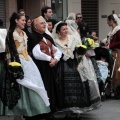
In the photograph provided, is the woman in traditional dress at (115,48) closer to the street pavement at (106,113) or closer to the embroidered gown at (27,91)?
the street pavement at (106,113)

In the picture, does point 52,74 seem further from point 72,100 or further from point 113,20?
point 113,20

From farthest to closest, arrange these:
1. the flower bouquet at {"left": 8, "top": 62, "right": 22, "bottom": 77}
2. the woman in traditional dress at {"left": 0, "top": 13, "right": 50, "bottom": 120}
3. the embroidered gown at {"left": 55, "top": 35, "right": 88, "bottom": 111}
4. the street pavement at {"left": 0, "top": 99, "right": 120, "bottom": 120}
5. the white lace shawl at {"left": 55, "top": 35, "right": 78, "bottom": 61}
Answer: the street pavement at {"left": 0, "top": 99, "right": 120, "bottom": 120}, the white lace shawl at {"left": 55, "top": 35, "right": 78, "bottom": 61}, the embroidered gown at {"left": 55, "top": 35, "right": 88, "bottom": 111}, the woman in traditional dress at {"left": 0, "top": 13, "right": 50, "bottom": 120}, the flower bouquet at {"left": 8, "top": 62, "right": 22, "bottom": 77}

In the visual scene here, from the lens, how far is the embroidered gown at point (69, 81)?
8.02 meters

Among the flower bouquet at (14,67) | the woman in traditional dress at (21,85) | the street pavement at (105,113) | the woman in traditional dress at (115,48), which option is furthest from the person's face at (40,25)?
the woman in traditional dress at (115,48)

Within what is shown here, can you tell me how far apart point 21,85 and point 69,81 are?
1.06 metres

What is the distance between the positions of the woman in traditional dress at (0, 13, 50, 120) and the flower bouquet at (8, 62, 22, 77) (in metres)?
0.09

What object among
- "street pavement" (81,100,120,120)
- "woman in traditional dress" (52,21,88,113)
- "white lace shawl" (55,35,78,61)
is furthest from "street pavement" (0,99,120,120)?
"white lace shawl" (55,35,78,61)

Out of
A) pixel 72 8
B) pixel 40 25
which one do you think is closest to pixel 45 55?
pixel 40 25

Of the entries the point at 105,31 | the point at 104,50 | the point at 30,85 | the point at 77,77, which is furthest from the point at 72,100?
the point at 105,31

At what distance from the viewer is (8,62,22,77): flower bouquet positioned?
7.04 m

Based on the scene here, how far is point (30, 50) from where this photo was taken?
25.4 ft

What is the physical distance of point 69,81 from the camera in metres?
8.07

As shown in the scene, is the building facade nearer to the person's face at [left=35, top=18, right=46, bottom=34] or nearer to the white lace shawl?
the white lace shawl

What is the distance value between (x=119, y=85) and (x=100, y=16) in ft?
28.9
